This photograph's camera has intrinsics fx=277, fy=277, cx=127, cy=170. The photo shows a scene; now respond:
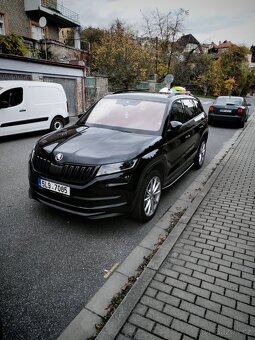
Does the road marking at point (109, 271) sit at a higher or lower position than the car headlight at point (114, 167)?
lower

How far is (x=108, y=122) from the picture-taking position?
15.6ft

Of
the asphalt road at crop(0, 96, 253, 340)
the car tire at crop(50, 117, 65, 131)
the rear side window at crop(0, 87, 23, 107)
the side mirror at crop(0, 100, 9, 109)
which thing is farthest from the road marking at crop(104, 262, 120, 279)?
the car tire at crop(50, 117, 65, 131)

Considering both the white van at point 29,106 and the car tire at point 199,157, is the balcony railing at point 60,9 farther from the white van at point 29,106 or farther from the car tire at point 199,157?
the car tire at point 199,157

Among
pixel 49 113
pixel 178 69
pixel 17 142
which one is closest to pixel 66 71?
pixel 49 113

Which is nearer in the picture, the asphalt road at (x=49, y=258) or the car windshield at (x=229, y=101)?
the asphalt road at (x=49, y=258)

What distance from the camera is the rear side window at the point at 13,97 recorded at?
9.11m

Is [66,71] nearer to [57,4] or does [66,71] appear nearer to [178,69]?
[57,4]

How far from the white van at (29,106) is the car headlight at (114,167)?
687 centimetres

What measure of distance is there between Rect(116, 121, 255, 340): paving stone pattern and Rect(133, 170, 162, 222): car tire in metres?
0.61

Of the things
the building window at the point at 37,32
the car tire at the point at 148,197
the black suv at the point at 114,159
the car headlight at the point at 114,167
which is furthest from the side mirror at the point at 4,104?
the building window at the point at 37,32

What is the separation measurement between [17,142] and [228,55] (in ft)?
153

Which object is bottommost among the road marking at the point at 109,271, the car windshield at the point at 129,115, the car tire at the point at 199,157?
the road marking at the point at 109,271

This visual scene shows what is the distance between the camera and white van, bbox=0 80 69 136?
915 centimetres

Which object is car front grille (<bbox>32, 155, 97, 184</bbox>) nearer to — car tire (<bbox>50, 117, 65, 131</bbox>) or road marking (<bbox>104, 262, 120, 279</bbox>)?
road marking (<bbox>104, 262, 120, 279</bbox>)
